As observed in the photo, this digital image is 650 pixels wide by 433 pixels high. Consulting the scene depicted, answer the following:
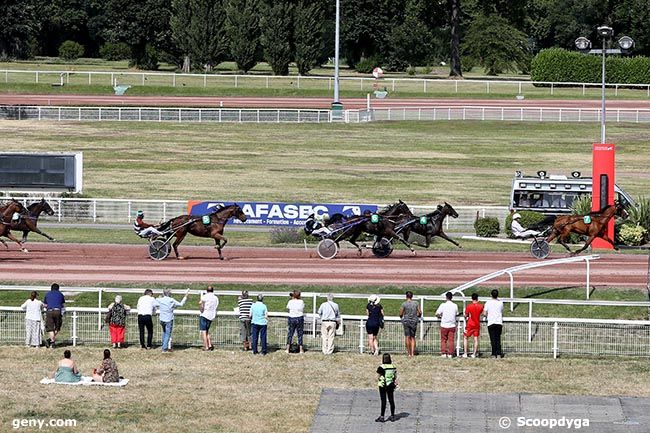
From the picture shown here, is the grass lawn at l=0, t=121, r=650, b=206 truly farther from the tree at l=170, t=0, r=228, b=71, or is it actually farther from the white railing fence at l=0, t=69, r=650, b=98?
the tree at l=170, t=0, r=228, b=71

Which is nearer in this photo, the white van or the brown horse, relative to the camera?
the brown horse

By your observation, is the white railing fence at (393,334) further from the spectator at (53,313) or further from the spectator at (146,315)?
the spectator at (146,315)

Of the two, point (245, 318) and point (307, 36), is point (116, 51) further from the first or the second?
point (245, 318)

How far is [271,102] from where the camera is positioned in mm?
76750

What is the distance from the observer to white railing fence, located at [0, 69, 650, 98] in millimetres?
82125

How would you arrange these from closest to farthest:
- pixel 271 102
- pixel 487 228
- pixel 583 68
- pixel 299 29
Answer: pixel 487 228
pixel 271 102
pixel 583 68
pixel 299 29

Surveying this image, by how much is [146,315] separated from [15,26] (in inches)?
3154

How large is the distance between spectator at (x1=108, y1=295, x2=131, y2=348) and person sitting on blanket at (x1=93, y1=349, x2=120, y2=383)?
7.33ft

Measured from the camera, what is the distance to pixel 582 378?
21.8 meters

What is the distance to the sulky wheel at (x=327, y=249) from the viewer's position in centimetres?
3394

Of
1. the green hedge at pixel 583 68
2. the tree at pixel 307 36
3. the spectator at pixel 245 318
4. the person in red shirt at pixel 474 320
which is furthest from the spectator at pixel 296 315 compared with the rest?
the tree at pixel 307 36

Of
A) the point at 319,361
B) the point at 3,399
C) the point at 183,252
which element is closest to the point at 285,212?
the point at 183,252

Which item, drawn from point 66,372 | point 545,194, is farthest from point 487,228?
point 66,372

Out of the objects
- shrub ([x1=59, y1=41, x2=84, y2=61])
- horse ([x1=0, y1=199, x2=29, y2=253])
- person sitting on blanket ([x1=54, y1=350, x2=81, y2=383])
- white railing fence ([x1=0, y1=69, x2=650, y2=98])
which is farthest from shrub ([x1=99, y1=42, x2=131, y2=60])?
person sitting on blanket ([x1=54, y1=350, x2=81, y2=383])
